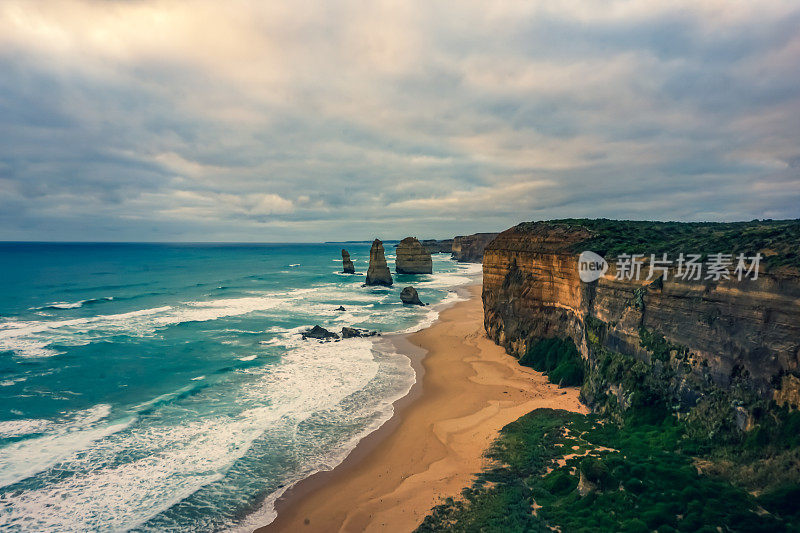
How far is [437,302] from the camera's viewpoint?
5356 centimetres

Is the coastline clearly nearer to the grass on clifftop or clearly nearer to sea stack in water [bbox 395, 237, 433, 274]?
the grass on clifftop

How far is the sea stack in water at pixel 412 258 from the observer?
88625 mm

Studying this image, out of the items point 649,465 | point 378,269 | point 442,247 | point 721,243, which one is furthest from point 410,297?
point 442,247

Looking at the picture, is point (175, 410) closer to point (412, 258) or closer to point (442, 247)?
point (412, 258)

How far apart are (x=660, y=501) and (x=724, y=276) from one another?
7.72m

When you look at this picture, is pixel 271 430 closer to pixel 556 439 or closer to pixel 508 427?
pixel 508 427

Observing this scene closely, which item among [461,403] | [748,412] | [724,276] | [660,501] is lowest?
[461,403]

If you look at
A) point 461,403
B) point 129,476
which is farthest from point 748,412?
point 129,476

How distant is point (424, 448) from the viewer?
15.4 metres

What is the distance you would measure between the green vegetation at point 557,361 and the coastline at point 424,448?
0.63 meters

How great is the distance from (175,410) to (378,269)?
166ft

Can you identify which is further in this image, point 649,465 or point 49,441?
point 49,441

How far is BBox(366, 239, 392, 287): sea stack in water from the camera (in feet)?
225

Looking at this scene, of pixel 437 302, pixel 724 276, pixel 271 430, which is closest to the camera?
pixel 724 276
